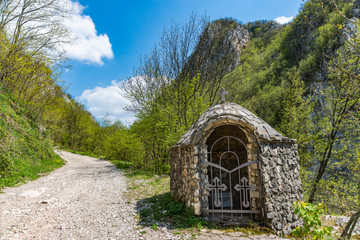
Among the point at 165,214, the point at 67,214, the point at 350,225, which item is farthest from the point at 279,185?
the point at 67,214

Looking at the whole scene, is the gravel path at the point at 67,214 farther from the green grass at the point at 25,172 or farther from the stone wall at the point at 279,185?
the stone wall at the point at 279,185

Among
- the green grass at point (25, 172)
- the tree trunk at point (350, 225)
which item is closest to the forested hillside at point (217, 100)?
the green grass at point (25, 172)

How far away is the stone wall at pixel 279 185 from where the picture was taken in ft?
15.4

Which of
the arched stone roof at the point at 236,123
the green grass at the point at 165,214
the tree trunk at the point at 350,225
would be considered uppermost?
the arched stone roof at the point at 236,123

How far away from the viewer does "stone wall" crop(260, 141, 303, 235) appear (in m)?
4.69

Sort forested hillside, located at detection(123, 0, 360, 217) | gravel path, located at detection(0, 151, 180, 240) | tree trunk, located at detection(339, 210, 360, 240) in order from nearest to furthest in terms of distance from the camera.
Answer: tree trunk, located at detection(339, 210, 360, 240) → gravel path, located at detection(0, 151, 180, 240) → forested hillside, located at detection(123, 0, 360, 217)

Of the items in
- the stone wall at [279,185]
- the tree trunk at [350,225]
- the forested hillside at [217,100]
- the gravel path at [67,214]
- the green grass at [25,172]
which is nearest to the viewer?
the tree trunk at [350,225]

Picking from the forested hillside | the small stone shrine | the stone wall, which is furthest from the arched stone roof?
the forested hillside

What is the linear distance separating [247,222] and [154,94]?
10169 mm

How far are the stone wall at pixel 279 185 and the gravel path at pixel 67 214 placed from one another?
246cm

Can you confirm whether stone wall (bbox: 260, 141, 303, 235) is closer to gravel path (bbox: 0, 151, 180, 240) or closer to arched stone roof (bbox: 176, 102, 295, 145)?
arched stone roof (bbox: 176, 102, 295, 145)

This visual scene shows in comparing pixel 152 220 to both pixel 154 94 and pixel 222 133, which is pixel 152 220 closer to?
pixel 222 133

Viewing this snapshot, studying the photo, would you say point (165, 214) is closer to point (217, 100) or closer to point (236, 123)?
point (236, 123)

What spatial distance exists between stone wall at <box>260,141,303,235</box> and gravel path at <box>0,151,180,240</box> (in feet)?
8.06
